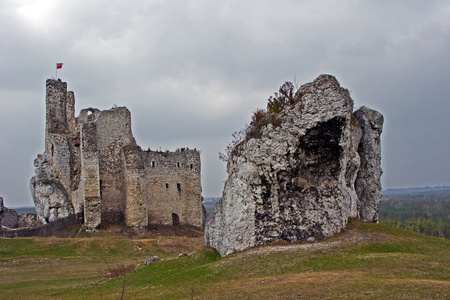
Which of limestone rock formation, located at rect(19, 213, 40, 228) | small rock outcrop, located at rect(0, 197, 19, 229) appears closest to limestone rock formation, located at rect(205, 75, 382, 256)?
limestone rock formation, located at rect(19, 213, 40, 228)

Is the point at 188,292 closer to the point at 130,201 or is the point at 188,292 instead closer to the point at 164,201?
A: the point at 130,201

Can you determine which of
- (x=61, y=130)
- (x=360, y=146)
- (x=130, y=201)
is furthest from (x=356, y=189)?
(x=61, y=130)

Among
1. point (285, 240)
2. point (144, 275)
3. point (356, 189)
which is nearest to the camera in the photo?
point (285, 240)

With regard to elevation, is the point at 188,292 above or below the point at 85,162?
below

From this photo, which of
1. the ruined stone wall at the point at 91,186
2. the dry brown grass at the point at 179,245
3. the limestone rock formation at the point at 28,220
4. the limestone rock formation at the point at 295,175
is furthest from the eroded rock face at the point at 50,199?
the limestone rock formation at the point at 295,175

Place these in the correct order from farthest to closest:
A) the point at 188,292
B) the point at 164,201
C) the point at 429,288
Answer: the point at 164,201, the point at 188,292, the point at 429,288

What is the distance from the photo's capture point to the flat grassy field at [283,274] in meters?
11.8

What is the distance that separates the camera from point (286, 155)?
19.0 metres

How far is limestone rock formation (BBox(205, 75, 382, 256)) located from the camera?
734 inches

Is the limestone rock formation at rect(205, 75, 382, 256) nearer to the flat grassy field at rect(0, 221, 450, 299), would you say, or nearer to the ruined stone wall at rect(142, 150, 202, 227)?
the flat grassy field at rect(0, 221, 450, 299)

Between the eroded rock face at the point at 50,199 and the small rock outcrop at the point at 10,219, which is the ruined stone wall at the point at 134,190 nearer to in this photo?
the eroded rock face at the point at 50,199

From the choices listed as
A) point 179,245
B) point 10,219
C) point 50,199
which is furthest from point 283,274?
point 10,219

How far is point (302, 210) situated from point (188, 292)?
6.48 metres

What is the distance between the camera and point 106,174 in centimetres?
3978
